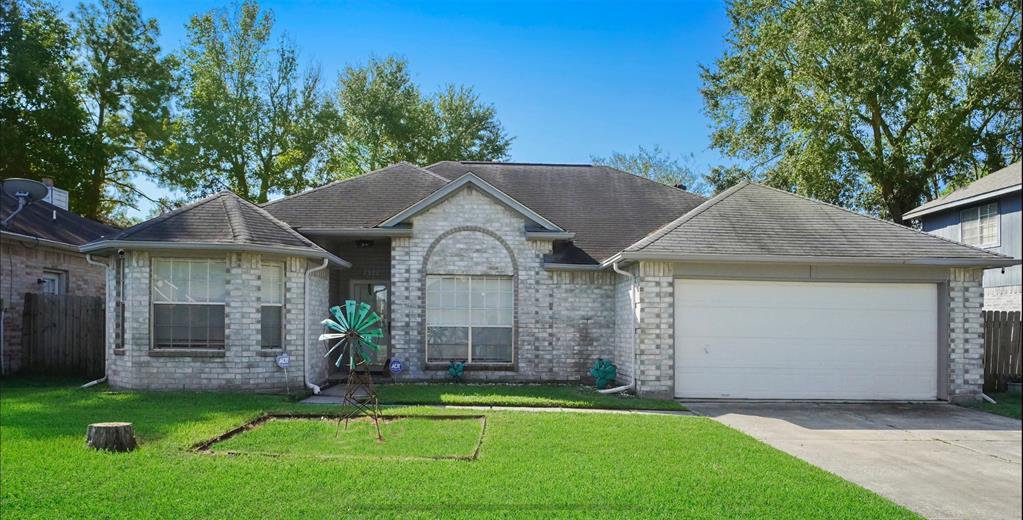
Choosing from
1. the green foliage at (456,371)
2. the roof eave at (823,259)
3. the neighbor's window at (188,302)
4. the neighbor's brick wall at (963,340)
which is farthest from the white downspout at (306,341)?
the neighbor's brick wall at (963,340)

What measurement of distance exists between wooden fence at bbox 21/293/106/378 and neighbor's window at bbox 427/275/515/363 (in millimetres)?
7118

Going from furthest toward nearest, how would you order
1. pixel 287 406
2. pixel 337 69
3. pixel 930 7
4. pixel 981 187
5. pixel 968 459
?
pixel 337 69 → pixel 930 7 → pixel 981 187 → pixel 287 406 → pixel 968 459

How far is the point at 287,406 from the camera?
11141 mm

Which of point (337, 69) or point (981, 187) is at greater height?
point (337, 69)

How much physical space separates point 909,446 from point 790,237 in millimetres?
4896

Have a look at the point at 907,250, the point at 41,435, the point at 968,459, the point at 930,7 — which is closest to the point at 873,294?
the point at 907,250

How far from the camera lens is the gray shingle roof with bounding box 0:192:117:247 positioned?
16266 millimetres

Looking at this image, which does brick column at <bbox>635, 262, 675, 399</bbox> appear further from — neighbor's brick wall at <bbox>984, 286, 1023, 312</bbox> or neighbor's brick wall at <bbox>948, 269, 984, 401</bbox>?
neighbor's brick wall at <bbox>984, 286, 1023, 312</bbox>

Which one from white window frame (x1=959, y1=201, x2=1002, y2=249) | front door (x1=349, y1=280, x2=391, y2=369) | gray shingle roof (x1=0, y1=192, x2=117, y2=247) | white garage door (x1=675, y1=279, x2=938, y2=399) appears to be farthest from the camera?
white window frame (x1=959, y1=201, x2=1002, y2=249)

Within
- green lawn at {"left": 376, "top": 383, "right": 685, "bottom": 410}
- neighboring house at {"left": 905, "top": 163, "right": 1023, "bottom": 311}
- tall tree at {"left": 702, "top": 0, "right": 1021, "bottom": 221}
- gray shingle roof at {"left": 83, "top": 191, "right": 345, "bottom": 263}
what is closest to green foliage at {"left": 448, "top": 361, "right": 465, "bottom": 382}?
green lawn at {"left": 376, "top": 383, "right": 685, "bottom": 410}

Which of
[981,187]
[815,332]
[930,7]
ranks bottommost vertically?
[815,332]

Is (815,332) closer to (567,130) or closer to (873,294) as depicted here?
(873,294)

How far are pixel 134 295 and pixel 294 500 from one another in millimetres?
8205

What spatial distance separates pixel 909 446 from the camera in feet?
29.7
